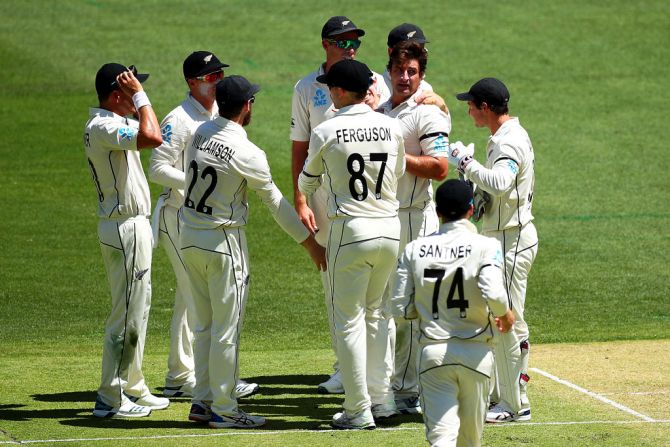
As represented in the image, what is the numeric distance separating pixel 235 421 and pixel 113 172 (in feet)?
6.43

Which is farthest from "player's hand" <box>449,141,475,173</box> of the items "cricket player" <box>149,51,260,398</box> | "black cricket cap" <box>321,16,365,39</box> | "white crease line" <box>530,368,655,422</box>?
"white crease line" <box>530,368,655,422</box>

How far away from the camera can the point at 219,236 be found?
7750 millimetres

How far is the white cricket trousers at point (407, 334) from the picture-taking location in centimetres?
844

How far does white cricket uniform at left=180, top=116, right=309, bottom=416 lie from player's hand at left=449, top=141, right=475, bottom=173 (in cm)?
126

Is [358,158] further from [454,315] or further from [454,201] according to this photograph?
[454,315]

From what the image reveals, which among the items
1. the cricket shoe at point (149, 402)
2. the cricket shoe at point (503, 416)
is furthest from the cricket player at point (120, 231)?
the cricket shoe at point (503, 416)

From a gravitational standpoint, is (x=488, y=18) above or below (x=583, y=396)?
above

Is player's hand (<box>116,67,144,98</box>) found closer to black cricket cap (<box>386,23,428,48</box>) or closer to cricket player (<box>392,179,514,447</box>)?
black cricket cap (<box>386,23,428,48</box>)

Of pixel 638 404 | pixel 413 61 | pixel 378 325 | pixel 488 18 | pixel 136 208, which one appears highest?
pixel 488 18

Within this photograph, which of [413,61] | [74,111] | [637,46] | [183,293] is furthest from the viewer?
[637,46]

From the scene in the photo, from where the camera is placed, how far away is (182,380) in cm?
909

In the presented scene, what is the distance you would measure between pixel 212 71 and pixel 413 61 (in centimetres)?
156

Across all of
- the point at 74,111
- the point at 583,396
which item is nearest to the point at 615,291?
the point at 583,396

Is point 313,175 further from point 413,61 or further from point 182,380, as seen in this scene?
point 182,380
